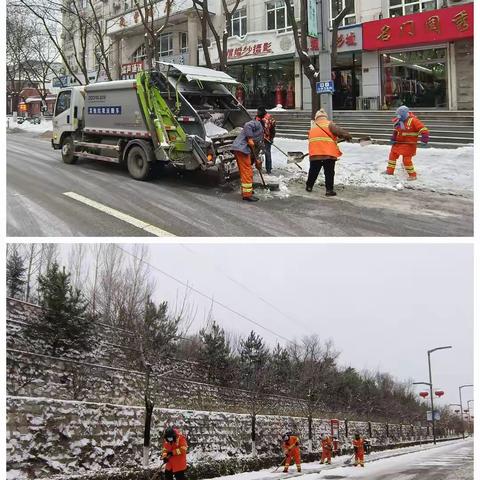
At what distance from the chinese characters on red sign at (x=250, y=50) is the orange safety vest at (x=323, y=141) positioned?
1325 centimetres

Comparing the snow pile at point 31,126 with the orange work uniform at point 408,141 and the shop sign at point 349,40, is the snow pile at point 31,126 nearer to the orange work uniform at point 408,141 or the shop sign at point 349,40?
the shop sign at point 349,40

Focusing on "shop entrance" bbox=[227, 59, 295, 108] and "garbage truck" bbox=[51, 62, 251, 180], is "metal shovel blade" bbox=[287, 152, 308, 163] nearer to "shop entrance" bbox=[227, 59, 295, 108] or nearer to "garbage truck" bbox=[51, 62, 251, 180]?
"garbage truck" bbox=[51, 62, 251, 180]

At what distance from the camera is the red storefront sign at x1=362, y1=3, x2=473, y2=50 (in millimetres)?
14281

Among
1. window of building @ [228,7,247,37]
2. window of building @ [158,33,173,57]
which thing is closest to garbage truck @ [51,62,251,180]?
window of building @ [228,7,247,37]

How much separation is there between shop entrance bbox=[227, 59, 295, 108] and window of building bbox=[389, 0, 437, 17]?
13.5ft

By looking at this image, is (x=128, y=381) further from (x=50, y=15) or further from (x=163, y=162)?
(x=50, y=15)

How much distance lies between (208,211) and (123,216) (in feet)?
3.46

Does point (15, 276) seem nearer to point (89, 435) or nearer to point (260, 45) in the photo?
point (89, 435)

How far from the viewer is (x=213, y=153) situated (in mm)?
7207

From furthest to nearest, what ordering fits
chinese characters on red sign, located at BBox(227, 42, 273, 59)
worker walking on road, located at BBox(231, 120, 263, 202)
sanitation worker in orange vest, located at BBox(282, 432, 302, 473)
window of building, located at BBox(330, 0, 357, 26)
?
1. chinese characters on red sign, located at BBox(227, 42, 273, 59)
2. window of building, located at BBox(330, 0, 357, 26)
3. sanitation worker in orange vest, located at BBox(282, 432, 302, 473)
4. worker walking on road, located at BBox(231, 120, 263, 202)

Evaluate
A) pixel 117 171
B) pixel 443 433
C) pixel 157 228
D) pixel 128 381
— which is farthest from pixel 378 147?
pixel 443 433

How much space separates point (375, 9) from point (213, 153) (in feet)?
41.6

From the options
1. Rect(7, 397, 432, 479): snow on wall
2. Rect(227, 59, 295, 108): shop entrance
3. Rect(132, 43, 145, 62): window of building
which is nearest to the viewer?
Rect(7, 397, 432, 479): snow on wall

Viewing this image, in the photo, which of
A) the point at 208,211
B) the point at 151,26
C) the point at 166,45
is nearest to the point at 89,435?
the point at 208,211
